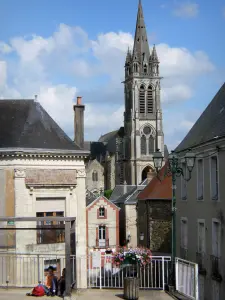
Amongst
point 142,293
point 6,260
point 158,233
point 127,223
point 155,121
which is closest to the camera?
point 142,293

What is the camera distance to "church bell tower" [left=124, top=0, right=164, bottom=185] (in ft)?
343

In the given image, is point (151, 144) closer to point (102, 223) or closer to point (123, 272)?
point (102, 223)

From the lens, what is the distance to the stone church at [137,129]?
345ft

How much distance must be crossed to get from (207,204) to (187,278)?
7248 mm

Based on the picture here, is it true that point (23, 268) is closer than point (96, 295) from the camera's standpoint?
No

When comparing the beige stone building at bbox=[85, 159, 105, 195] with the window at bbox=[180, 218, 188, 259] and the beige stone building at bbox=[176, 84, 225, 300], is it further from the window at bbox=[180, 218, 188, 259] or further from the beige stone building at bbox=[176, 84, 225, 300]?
the beige stone building at bbox=[176, 84, 225, 300]

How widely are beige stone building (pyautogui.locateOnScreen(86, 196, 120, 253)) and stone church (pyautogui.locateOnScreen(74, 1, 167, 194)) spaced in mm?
47596

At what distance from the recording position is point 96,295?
1590 cm

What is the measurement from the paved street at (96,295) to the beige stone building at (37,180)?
4.31 metres

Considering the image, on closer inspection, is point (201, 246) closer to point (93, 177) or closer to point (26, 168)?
point (26, 168)

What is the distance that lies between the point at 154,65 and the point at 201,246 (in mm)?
92395

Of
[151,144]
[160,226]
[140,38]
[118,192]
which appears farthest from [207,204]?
[140,38]

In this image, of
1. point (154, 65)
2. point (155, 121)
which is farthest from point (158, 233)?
point (154, 65)

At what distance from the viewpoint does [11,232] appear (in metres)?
21.3
